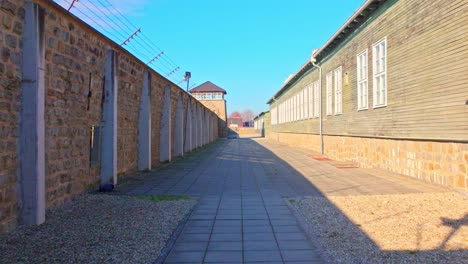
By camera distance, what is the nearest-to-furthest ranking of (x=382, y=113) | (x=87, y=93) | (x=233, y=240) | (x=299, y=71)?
1. (x=233, y=240)
2. (x=87, y=93)
3. (x=382, y=113)
4. (x=299, y=71)

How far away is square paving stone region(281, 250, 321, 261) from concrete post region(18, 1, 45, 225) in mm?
3278

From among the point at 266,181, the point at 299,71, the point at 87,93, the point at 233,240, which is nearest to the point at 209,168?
the point at 266,181

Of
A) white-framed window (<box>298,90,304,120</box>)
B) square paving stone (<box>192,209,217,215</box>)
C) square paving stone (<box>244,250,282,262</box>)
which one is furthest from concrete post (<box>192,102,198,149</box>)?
square paving stone (<box>244,250,282,262</box>)

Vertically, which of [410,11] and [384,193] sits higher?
[410,11]

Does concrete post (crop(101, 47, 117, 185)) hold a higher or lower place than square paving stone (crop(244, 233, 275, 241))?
higher

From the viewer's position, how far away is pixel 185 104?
19984mm

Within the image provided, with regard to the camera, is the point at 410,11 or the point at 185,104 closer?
the point at 410,11

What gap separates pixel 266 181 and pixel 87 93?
502cm

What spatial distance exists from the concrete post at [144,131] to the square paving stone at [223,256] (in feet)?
25.3

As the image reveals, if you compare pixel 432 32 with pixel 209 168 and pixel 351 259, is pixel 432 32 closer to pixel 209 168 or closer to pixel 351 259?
pixel 351 259

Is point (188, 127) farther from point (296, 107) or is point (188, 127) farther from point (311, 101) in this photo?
point (296, 107)

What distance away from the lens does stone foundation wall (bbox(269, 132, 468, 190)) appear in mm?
8219

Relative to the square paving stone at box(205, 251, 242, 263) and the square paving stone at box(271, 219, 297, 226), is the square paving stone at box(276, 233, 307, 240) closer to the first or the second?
the square paving stone at box(271, 219, 297, 226)

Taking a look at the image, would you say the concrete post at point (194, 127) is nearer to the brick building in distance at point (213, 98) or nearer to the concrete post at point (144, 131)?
the concrete post at point (144, 131)
